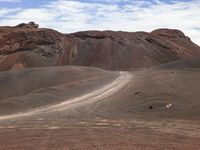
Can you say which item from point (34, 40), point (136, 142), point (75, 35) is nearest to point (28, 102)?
point (136, 142)

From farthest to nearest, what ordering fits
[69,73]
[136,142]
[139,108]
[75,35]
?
1. [75,35]
2. [69,73]
3. [139,108]
4. [136,142]

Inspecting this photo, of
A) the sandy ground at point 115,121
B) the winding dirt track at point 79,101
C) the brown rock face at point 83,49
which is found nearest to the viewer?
the sandy ground at point 115,121

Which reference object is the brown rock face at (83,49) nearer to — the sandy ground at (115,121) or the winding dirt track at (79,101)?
the winding dirt track at (79,101)

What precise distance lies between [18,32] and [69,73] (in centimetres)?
4667

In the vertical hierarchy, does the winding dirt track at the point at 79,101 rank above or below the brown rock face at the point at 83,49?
below

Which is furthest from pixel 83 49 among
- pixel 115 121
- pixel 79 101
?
pixel 115 121

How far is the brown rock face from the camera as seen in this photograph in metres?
90.6

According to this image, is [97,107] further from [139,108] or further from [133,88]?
[133,88]

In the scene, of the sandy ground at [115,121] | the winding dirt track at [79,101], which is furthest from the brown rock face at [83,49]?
the sandy ground at [115,121]

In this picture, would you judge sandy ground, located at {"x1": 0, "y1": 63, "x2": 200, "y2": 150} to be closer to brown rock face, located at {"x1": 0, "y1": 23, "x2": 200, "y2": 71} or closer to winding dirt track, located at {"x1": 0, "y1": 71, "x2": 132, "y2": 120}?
winding dirt track, located at {"x1": 0, "y1": 71, "x2": 132, "y2": 120}

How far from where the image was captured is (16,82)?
5125 centimetres

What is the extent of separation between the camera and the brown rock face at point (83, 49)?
9062 cm

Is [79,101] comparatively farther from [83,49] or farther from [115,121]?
[83,49]

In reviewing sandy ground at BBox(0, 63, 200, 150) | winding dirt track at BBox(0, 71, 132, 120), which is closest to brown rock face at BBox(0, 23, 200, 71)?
winding dirt track at BBox(0, 71, 132, 120)
